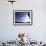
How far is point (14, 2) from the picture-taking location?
5531mm

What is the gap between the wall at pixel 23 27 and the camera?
5469mm

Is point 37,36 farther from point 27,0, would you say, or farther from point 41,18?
point 27,0

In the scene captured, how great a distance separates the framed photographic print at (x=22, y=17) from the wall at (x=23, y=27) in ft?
0.41

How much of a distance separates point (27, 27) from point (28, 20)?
288mm

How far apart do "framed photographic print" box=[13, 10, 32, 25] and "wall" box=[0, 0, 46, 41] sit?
12 cm

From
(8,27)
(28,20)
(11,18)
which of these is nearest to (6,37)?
(8,27)

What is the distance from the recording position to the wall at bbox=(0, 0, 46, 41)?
17.9 ft

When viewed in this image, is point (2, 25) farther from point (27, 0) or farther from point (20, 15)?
point (27, 0)

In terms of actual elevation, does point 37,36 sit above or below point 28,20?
below

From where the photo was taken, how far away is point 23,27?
18.1ft

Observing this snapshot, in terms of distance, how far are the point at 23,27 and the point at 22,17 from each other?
16.1 inches

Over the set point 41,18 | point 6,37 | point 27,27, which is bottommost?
point 6,37

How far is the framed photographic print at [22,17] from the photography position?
5.48 metres

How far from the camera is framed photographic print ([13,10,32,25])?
18.0 feet
